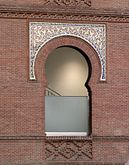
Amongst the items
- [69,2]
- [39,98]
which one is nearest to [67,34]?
[69,2]

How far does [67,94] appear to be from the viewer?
17.1 meters

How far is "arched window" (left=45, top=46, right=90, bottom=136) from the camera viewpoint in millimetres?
15586

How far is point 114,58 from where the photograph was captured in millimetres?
15742

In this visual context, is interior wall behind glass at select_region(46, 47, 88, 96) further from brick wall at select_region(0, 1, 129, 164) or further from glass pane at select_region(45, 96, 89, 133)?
brick wall at select_region(0, 1, 129, 164)

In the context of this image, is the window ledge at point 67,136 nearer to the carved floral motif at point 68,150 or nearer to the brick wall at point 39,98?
the carved floral motif at point 68,150

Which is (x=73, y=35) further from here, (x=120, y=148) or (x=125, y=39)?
(x=120, y=148)

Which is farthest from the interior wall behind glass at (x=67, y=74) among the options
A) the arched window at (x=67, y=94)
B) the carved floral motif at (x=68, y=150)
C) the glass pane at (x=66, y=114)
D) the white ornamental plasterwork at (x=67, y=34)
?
the carved floral motif at (x=68, y=150)

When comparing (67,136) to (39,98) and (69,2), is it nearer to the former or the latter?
(39,98)

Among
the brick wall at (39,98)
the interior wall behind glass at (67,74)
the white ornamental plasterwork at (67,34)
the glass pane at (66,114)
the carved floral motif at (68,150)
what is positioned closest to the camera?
the brick wall at (39,98)

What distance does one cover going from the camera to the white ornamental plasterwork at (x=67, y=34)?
15453 mm

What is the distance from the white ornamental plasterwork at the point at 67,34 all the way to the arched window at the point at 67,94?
0.53 metres

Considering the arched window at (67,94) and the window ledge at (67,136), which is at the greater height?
the arched window at (67,94)

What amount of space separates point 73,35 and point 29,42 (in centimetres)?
118

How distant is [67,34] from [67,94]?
2177 mm
